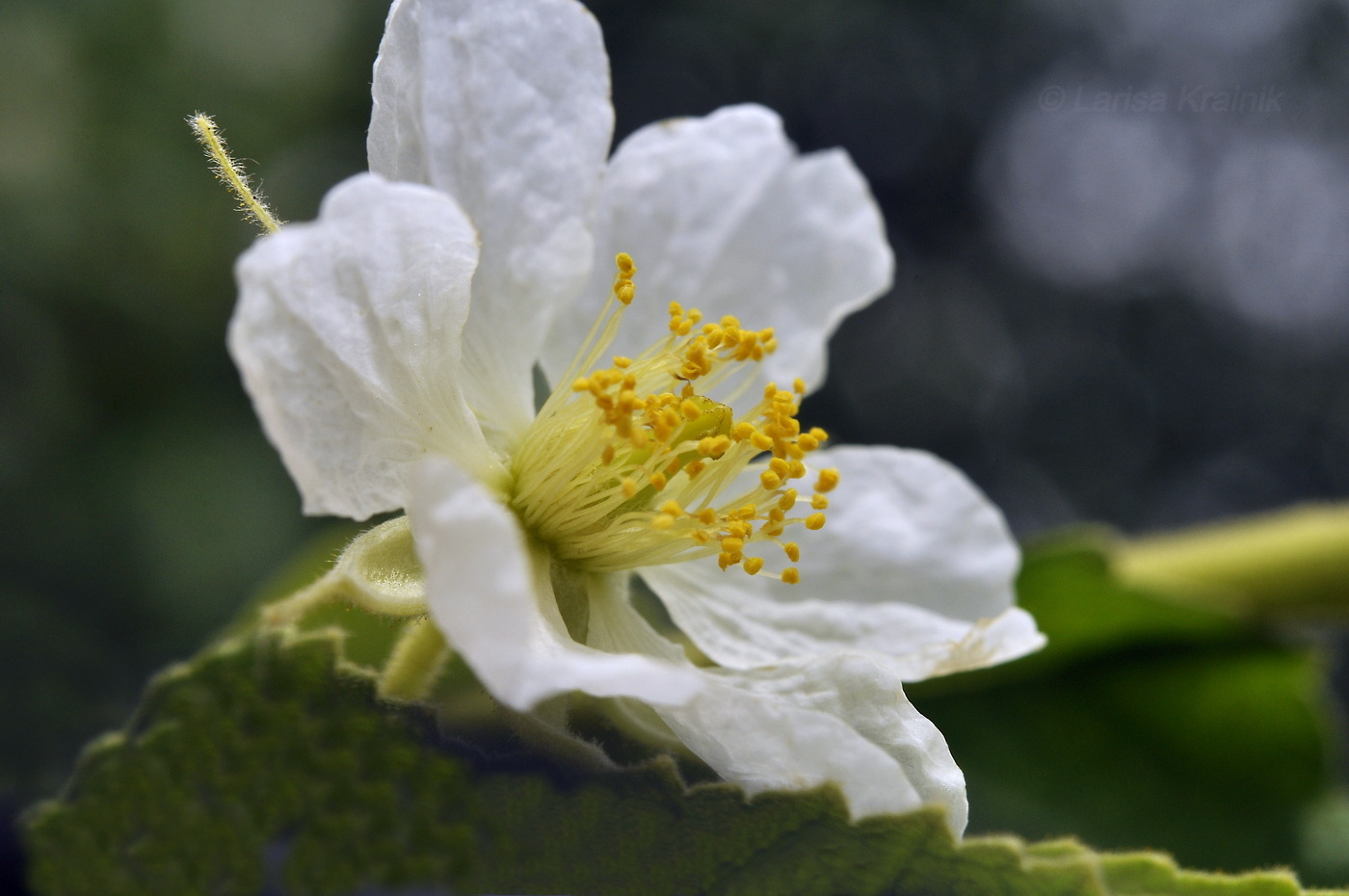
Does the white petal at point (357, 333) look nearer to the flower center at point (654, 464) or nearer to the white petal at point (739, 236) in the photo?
the flower center at point (654, 464)

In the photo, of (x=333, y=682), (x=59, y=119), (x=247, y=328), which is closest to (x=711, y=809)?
(x=333, y=682)

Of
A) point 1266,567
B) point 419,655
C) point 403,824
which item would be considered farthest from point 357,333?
point 1266,567

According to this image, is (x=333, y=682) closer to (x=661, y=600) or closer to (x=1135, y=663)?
(x=661, y=600)

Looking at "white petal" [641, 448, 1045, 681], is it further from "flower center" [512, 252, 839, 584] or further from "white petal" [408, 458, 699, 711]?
"white petal" [408, 458, 699, 711]

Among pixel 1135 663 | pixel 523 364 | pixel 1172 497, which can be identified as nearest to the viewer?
pixel 523 364

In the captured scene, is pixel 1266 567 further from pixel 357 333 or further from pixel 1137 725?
pixel 357 333

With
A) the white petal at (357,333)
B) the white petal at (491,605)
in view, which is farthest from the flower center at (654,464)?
the white petal at (491,605)

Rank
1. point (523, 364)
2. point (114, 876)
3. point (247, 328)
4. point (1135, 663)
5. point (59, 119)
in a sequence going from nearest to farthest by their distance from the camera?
point (114, 876), point (247, 328), point (523, 364), point (1135, 663), point (59, 119)
